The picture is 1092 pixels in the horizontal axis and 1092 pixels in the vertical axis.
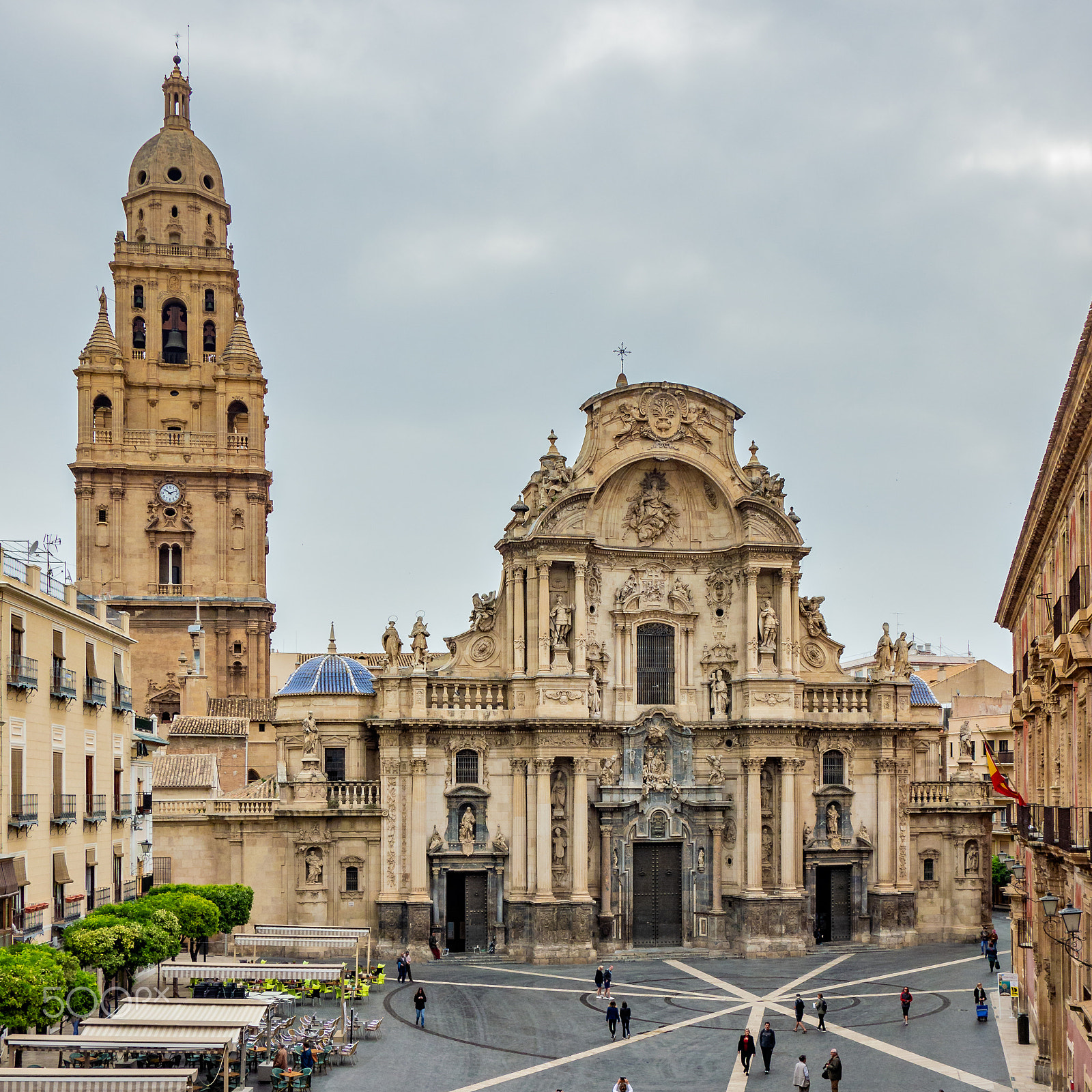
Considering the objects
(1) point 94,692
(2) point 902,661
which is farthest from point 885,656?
(1) point 94,692

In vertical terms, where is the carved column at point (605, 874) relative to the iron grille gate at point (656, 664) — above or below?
below

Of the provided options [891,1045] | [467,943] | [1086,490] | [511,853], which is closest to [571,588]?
[511,853]

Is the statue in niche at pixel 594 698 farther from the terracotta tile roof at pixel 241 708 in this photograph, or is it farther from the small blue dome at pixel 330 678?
the terracotta tile roof at pixel 241 708

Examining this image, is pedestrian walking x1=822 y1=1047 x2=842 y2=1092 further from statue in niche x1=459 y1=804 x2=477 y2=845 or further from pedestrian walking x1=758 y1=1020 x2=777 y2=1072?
statue in niche x1=459 y1=804 x2=477 y2=845

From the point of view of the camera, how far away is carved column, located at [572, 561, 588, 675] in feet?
191

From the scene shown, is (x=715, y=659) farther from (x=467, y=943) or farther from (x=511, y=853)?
(x=467, y=943)

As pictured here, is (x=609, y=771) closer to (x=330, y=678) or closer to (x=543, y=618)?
(x=543, y=618)

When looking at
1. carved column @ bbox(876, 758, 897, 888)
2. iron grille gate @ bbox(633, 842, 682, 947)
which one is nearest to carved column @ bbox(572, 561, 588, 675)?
iron grille gate @ bbox(633, 842, 682, 947)

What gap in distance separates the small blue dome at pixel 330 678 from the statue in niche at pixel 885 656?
2267 cm

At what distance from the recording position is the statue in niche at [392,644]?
58.3m

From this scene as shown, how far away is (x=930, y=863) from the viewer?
62281mm

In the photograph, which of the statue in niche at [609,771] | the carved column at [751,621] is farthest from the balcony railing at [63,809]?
the carved column at [751,621]

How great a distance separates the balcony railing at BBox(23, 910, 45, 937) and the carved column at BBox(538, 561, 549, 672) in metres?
26.0

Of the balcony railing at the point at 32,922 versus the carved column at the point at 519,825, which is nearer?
the balcony railing at the point at 32,922
